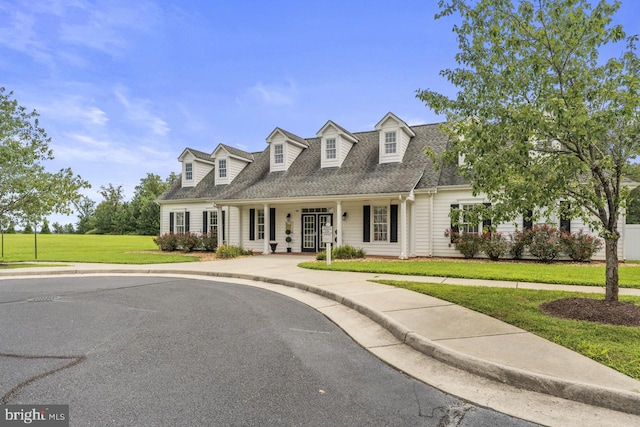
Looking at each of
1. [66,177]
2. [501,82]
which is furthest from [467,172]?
[66,177]

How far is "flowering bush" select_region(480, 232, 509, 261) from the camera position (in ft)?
51.4

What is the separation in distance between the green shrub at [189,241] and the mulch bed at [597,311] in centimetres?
1923

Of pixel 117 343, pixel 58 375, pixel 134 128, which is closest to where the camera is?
pixel 58 375

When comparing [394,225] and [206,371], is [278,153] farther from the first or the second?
[206,371]

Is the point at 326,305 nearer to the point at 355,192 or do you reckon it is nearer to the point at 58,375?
the point at 58,375

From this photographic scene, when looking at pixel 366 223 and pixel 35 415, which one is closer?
pixel 35 415

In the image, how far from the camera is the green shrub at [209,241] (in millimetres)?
21969

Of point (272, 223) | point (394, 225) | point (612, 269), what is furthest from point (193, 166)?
point (612, 269)

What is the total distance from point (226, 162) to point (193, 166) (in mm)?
2774

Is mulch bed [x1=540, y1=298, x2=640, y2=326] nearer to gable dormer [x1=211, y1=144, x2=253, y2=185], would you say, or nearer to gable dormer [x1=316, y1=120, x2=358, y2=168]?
gable dormer [x1=316, y1=120, x2=358, y2=168]

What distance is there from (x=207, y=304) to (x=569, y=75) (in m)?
7.36

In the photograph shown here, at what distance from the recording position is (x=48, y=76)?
1360 cm

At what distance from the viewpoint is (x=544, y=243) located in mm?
14914

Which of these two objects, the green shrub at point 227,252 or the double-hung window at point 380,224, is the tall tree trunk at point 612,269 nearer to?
the double-hung window at point 380,224
